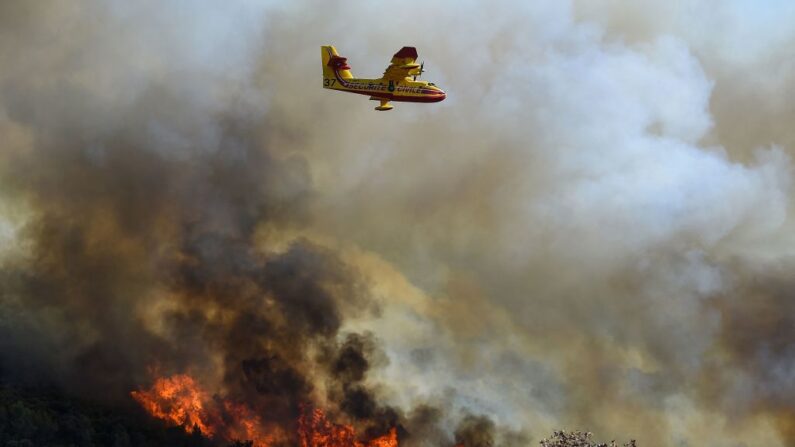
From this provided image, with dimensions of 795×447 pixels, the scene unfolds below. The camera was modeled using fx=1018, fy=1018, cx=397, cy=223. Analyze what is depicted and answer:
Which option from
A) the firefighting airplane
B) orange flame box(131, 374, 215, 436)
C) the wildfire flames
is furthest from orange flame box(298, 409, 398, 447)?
the firefighting airplane

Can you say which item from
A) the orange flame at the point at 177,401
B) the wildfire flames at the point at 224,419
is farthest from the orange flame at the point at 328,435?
the orange flame at the point at 177,401

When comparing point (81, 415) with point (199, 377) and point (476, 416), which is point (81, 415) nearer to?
point (199, 377)

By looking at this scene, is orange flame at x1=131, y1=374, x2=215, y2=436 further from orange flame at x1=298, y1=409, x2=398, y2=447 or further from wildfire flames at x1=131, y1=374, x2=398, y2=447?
orange flame at x1=298, y1=409, x2=398, y2=447

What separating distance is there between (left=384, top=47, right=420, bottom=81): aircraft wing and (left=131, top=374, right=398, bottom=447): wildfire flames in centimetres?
3462

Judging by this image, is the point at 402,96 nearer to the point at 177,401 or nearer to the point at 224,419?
the point at 224,419

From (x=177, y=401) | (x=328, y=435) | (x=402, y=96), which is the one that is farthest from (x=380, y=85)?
(x=177, y=401)

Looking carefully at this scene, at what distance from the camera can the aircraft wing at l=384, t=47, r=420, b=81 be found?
86750 millimetres

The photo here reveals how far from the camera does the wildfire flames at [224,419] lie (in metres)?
100

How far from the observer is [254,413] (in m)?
102

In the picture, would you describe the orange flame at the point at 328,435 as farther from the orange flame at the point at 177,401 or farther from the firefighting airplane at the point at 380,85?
the firefighting airplane at the point at 380,85

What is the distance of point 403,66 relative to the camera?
288ft

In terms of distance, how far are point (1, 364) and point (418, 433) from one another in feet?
150

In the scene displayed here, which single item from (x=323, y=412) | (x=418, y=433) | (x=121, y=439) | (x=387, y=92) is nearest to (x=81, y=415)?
(x=121, y=439)

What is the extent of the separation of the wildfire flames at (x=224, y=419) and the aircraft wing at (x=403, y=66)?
34.6 meters
